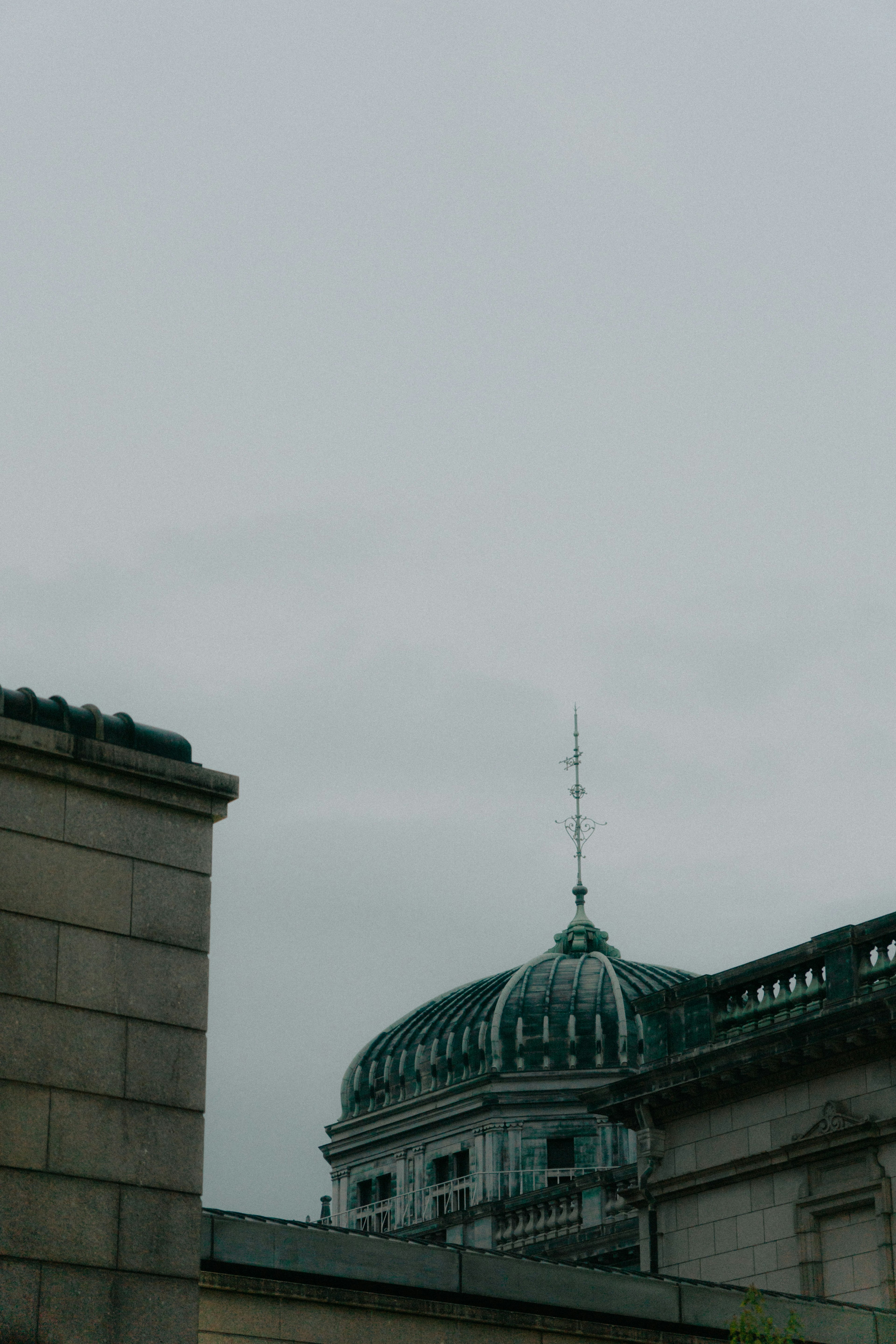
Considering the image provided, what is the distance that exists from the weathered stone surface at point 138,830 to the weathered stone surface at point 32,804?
0.08 metres

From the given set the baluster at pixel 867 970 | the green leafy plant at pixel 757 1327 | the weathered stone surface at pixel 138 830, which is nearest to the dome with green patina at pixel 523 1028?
the baluster at pixel 867 970

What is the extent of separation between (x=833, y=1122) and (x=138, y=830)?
15.2 m

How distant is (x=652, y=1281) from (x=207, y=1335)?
5.03 m

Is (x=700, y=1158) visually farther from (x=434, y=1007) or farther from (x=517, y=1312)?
(x=434, y=1007)

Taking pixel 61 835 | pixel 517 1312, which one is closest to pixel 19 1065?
pixel 61 835

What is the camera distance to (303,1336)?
16.5 m

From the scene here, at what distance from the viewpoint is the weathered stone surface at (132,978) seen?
47.1 ft

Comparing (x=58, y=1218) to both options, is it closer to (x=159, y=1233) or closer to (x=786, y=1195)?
(x=159, y=1233)

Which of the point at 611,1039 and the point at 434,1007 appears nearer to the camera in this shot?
the point at 611,1039

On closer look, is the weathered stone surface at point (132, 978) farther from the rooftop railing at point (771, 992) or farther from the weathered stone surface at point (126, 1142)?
the rooftop railing at point (771, 992)

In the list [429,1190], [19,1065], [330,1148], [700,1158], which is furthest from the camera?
[330,1148]

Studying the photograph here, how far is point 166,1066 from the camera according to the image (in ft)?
48.1

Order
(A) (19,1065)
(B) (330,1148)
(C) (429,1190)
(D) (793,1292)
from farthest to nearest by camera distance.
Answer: (B) (330,1148), (C) (429,1190), (D) (793,1292), (A) (19,1065)

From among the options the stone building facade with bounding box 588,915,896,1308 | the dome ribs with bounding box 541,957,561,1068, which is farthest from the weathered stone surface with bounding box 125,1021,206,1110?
the dome ribs with bounding box 541,957,561,1068
